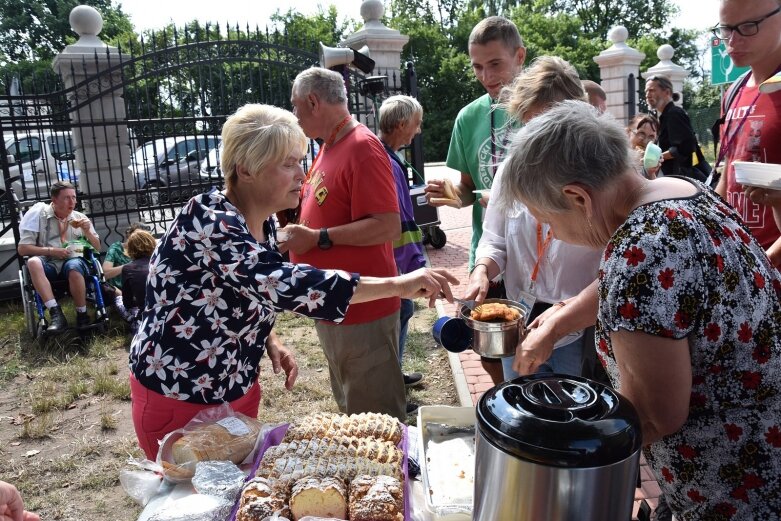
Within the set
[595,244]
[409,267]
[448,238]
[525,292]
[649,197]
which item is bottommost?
[448,238]

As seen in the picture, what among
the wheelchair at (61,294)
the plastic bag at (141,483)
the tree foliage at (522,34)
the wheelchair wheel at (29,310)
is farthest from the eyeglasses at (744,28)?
the tree foliage at (522,34)

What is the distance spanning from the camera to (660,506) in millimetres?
1802

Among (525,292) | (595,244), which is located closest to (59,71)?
(525,292)

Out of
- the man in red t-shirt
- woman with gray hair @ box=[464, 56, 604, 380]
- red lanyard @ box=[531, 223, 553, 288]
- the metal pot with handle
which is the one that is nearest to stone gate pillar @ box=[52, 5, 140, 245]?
the man in red t-shirt

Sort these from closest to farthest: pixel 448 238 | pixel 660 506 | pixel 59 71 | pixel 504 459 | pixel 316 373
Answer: pixel 504 459 → pixel 660 506 → pixel 316 373 → pixel 59 71 → pixel 448 238

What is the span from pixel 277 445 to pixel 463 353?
13.1ft

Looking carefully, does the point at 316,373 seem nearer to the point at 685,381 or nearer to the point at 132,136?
the point at 685,381

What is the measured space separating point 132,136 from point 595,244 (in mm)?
9476

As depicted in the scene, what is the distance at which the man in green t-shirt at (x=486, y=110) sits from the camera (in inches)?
131

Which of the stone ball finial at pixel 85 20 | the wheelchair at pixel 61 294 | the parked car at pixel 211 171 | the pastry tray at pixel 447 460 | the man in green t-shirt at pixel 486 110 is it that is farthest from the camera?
the parked car at pixel 211 171

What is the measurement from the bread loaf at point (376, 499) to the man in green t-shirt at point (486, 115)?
184cm

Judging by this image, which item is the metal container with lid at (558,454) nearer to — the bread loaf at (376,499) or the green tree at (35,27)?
the bread loaf at (376,499)

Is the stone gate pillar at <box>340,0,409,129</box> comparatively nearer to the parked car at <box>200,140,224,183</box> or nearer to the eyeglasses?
the parked car at <box>200,140,224,183</box>

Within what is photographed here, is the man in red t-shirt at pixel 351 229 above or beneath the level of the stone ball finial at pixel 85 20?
beneath
